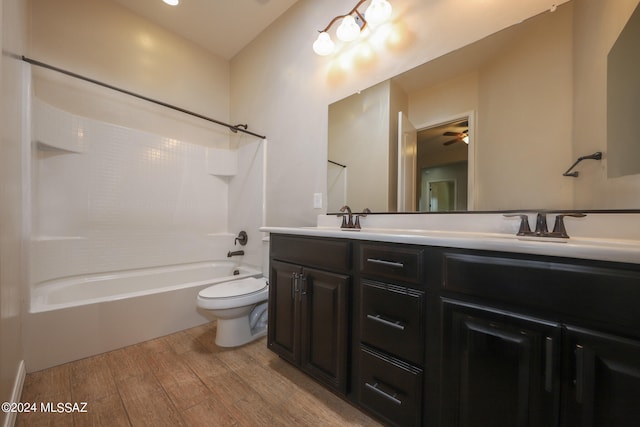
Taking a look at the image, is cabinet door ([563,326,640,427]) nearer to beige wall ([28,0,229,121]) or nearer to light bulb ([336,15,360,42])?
light bulb ([336,15,360,42])

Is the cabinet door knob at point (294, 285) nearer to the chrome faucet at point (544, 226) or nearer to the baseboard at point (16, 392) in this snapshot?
the chrome faucet at point (544, 226)

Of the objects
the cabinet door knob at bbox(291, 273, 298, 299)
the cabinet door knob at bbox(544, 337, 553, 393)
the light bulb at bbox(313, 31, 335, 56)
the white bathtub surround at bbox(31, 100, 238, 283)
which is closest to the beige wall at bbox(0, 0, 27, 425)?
the white bathtub surround at bbox(31, 100, 238, 283)

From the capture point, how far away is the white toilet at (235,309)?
5.00 ft

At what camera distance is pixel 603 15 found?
861 millimetres

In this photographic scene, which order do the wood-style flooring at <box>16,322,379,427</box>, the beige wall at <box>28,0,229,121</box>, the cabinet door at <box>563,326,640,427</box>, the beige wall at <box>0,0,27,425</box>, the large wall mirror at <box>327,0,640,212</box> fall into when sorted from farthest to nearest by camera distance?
the beige wall at <box>28,0,229,121</box> < the wood-style flooring at <box>16,322,379,427</box> < the beige wall at <box>0,0,27,425</box> < the large wall mirror at <box>327,0,640,212</box> < the cabinet door at <box>563,326,640,427</box>

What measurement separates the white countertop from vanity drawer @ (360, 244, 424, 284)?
36mm

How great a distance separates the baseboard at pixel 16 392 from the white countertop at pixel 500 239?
1316mm

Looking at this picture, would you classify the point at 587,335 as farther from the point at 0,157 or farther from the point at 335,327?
the point at 0,157

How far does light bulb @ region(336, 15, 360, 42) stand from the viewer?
4.99 feet

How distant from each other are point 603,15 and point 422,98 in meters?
0.66

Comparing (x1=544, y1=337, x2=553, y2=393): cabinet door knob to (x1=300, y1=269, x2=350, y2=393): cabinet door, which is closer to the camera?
→ (x1=544, y1=337, x2=553, y2=393): cabinet door knob

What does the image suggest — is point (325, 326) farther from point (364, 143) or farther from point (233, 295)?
point (364, 143)

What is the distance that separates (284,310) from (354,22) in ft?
6.14

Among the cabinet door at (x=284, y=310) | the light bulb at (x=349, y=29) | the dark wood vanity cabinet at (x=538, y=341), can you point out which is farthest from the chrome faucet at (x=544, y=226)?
the light bulb at (x=349, y=29)
